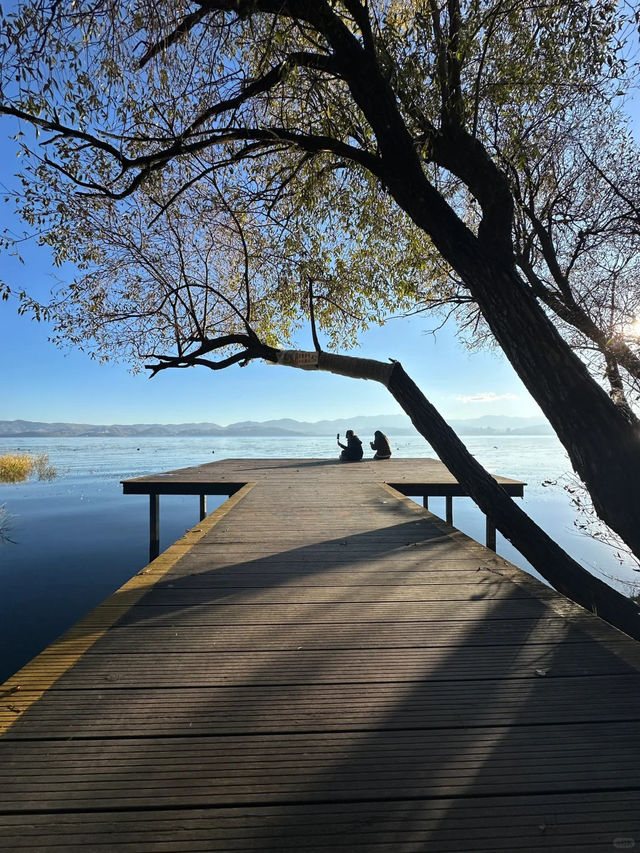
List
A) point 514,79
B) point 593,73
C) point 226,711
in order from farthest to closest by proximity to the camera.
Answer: point 514,79 < point 593,73 < point 226,711

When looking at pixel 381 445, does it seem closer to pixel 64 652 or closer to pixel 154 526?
pixel 154 526

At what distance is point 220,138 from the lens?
555cm

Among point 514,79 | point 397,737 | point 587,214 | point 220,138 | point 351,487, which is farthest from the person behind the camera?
point 351,487

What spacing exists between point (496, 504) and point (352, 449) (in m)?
8.27

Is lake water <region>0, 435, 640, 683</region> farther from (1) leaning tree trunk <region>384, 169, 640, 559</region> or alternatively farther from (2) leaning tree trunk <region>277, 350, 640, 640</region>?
(1) leaning tree trunk <region>384, 169, 640, 559</region>

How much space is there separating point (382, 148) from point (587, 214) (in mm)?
4305

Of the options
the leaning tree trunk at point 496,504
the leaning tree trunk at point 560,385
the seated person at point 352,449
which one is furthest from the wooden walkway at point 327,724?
the seated person at point 352,449

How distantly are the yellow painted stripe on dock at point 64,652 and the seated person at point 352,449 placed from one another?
1025 centimetres

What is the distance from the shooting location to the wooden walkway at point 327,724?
1296 mm

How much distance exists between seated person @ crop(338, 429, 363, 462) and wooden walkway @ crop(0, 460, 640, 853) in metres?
10.5

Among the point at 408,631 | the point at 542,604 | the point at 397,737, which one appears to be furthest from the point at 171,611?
the point at 542,604

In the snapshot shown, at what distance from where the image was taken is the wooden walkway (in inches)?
51.0

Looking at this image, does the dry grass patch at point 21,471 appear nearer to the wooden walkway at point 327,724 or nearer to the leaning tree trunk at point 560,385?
the leaning tree trunk at point 560,385

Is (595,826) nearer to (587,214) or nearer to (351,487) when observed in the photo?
(351,487)
